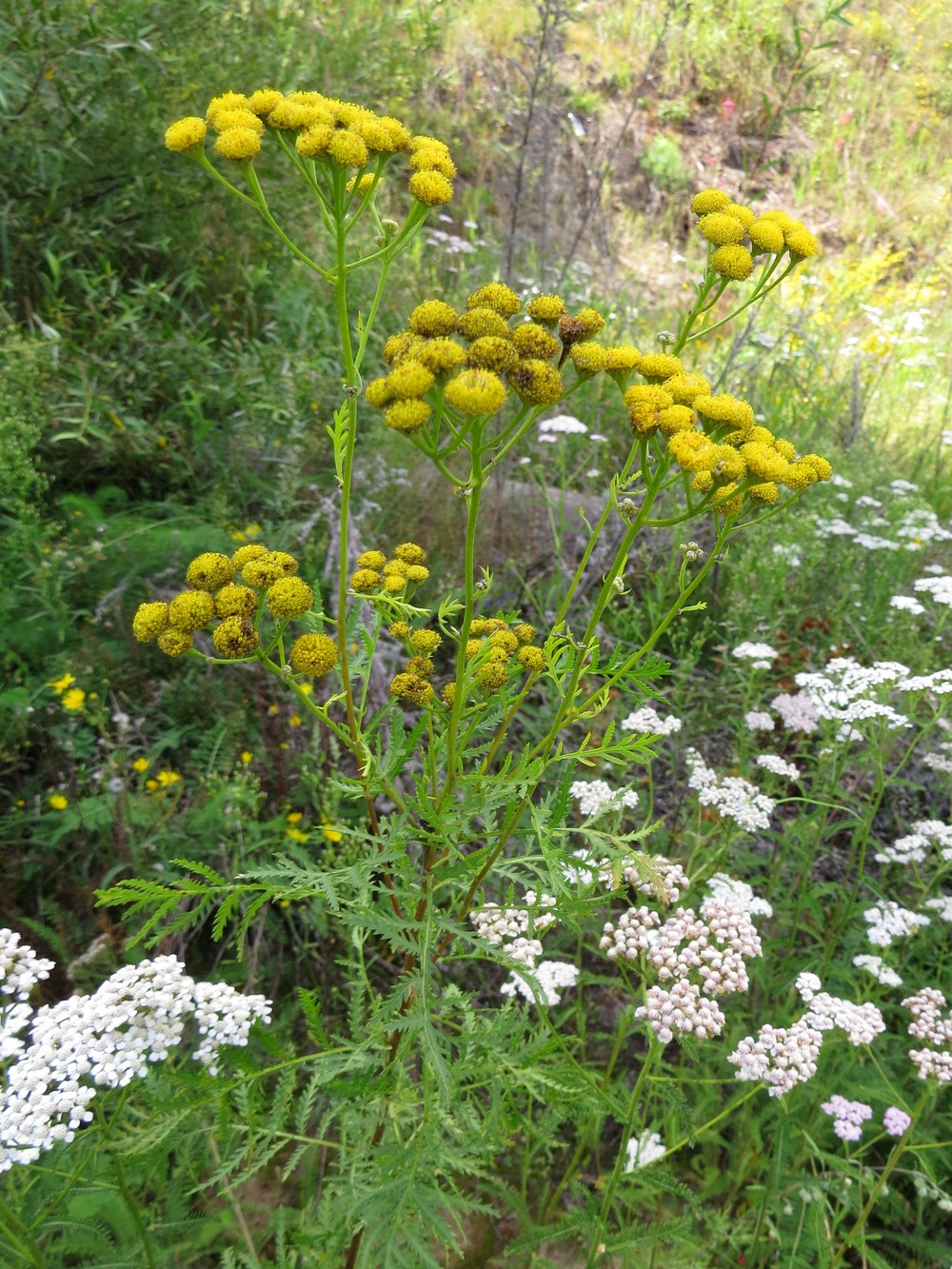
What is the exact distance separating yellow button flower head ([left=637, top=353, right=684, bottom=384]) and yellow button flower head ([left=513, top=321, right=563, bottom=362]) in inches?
8.5

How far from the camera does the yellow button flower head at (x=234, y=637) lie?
1.15 m

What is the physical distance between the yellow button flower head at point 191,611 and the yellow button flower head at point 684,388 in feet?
2.59

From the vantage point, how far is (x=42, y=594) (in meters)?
2.90

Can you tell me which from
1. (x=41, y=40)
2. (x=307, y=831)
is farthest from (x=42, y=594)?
(x=41, y=40)

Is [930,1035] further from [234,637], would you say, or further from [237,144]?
[237,144]

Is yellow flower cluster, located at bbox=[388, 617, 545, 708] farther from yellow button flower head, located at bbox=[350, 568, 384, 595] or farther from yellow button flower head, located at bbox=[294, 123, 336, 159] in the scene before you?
yellow button flower head, located at bbox=[294, 123, 336, 159]

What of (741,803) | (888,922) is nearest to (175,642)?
(741,803)

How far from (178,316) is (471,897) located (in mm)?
3991

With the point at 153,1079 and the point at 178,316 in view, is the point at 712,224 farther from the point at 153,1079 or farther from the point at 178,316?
the point at 178,316

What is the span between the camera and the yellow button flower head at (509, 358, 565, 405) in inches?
43.5

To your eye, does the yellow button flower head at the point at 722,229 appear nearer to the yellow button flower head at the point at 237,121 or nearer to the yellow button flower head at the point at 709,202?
the yellow button flower head at the point at 709,202

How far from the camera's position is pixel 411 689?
125 centimetres

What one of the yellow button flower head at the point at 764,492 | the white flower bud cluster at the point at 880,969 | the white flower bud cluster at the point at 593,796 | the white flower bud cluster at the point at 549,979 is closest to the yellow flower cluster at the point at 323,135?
the yellow button flower head at the point at 764,492

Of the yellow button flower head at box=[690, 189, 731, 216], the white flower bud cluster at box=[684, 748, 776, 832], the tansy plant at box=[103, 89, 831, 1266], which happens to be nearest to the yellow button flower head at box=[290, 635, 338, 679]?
the tansy plant at box=[103, 89, 831, 1266]
